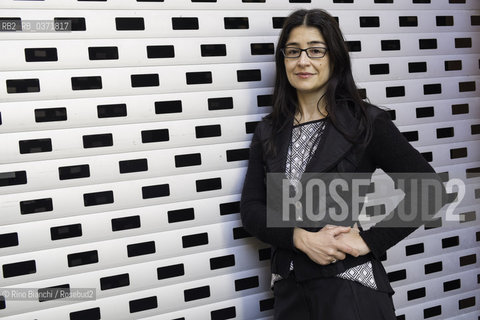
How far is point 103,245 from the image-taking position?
90.0 inches

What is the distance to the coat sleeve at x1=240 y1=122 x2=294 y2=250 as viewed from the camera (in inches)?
86.1

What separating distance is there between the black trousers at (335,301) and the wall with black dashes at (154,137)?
1.63 feet

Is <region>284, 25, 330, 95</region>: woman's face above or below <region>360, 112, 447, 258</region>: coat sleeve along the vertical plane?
above

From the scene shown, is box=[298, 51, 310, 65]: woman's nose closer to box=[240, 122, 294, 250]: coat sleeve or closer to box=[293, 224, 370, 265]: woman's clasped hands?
box=[240, 122, 294, 250]: coat sleeve

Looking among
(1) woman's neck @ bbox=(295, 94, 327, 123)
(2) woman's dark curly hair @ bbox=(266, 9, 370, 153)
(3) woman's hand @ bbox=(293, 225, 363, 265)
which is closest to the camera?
(3) woman's hand @ bbox=(293, 225, 363, 265)

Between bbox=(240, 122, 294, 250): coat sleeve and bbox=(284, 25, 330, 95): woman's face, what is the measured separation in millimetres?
324

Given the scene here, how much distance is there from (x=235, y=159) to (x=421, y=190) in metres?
0.95

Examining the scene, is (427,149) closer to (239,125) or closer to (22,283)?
(239,125)

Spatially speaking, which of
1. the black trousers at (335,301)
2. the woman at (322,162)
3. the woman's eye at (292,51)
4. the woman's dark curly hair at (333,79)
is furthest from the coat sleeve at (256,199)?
the woman's eye at (292,51)

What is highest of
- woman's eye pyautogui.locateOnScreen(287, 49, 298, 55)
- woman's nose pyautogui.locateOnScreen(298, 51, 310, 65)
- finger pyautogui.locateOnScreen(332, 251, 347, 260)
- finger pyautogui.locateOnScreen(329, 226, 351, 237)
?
woman's eye pyautogui.locateOnScreen(287, 49, 298, 55)

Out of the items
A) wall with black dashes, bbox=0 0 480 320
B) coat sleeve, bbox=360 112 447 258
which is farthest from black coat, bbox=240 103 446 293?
wall with black dashes, bbox=0 0 480 320

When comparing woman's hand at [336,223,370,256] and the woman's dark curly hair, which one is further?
the woman's dark curly hair

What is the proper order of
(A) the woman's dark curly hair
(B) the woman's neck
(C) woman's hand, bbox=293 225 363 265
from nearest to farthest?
(C) woman's hand, bbox=293 225 363 265
(A) the woman's dark curly hair
(B) the woman's neck

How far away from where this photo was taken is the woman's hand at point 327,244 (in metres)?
1.99
